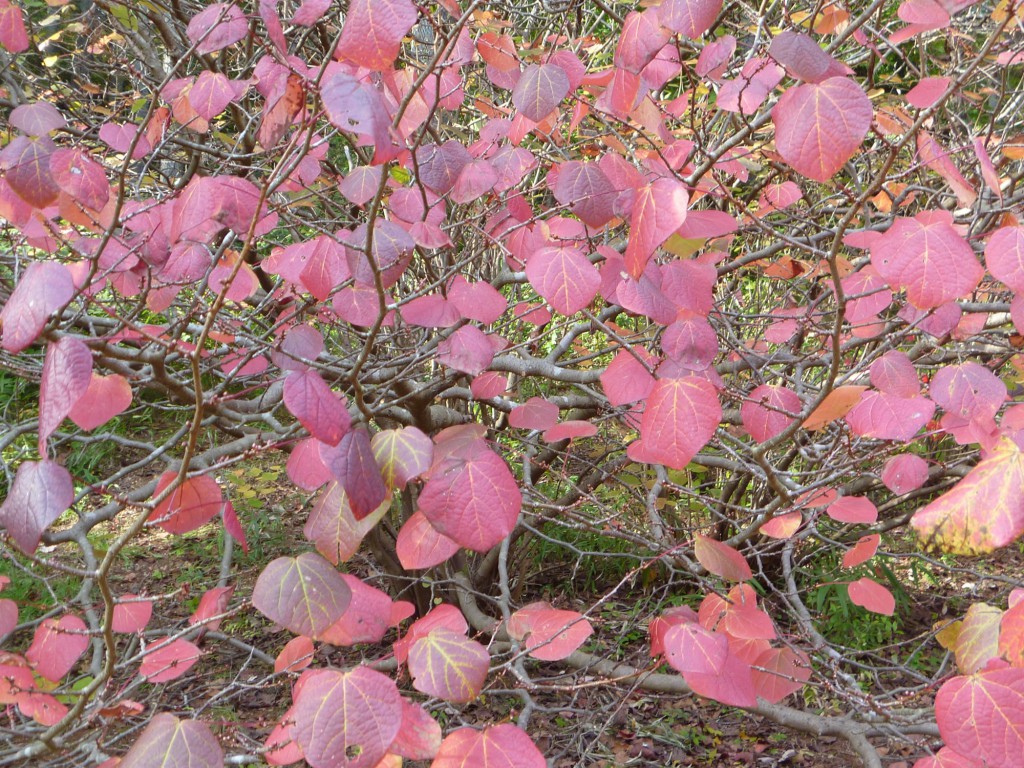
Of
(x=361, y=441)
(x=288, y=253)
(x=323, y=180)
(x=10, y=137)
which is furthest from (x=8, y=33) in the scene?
(x=361, y=441)

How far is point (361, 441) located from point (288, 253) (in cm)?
68

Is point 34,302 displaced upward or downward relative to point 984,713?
upward

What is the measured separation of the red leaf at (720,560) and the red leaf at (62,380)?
1144mm

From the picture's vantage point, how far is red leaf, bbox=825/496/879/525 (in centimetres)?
190

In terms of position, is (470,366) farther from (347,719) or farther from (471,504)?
(347,719)

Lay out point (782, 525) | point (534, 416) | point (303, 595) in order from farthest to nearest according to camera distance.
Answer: point (534, 416), point (782, 525), point (303, 595)

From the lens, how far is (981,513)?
932mm

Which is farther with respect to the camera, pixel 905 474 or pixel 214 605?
pixel 905 474

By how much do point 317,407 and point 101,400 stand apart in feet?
1.56

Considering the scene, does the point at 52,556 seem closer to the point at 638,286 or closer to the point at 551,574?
the point at 551,574

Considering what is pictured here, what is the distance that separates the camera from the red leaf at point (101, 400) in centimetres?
136

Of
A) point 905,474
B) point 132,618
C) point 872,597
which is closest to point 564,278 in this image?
point 905,474

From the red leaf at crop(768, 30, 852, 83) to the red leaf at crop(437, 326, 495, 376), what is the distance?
82cm

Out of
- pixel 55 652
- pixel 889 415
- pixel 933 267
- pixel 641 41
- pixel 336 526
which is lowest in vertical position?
pixel 55 652
